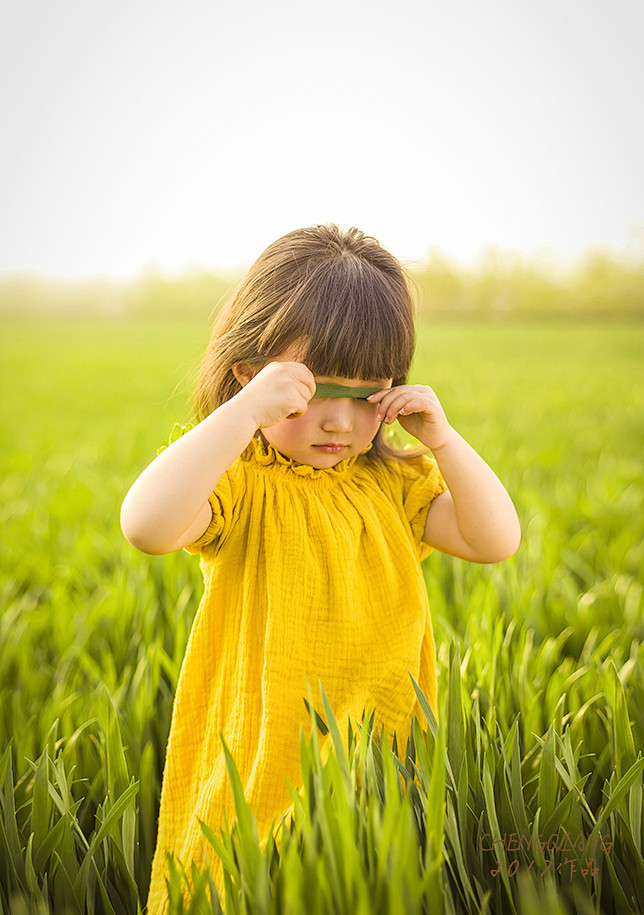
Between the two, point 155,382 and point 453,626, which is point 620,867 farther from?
point 155,382

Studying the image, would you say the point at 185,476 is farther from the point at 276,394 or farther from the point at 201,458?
the point at 276,394

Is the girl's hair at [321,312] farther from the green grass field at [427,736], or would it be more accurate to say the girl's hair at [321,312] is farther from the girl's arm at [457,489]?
the green grass field at [427,736]

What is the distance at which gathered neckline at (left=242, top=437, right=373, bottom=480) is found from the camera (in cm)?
112

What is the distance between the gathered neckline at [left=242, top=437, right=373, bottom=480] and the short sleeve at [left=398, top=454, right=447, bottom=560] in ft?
0.44

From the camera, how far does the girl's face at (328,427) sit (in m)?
1.02

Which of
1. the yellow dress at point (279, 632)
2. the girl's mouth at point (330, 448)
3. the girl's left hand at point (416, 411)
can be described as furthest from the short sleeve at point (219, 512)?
the girl's left hand at point (416, 411)

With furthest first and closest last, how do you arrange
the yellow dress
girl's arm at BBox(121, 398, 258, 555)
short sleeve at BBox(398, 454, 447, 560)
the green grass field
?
short sleeve at BBox(398, 454, 447, 560), the yellow dress, girl's arm at BBox(121, 398, 258, 555), the green grass field

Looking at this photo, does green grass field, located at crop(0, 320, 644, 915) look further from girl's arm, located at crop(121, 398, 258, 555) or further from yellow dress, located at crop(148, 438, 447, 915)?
girl's arm, located at crop(121, 398, 258, 555)

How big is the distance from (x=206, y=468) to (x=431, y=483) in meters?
0.45

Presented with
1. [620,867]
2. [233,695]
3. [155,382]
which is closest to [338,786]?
[233,695]

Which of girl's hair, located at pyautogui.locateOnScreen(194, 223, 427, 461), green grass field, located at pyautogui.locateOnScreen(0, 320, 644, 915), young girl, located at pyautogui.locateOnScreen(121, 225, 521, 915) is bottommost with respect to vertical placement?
green grass field, located at pyautogui.locateOnScreen(0, 320, 644, 915)

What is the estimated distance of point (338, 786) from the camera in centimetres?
73

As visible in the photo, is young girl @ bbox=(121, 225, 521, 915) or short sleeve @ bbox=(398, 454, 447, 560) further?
short sleeve @ bbox=(398, 454, 447, 560)

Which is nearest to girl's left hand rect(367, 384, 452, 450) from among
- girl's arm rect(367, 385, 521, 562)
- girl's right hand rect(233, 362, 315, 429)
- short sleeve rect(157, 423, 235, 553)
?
girl's arm rect(367, 385, 521, 562)
